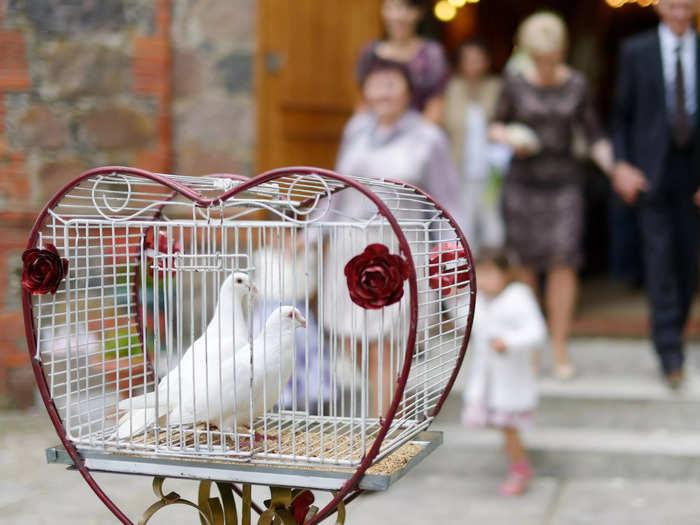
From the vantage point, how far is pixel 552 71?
5.10 m

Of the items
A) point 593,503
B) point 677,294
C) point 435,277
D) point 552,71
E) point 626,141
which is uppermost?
point 552,71

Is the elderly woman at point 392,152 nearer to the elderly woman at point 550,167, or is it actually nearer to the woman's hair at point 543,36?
the elderly woman at point 550,167

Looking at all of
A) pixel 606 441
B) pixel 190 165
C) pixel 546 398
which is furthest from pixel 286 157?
pixel 606 441

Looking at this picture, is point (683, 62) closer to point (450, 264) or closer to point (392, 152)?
point (392, 152)

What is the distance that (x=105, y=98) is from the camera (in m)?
5.36

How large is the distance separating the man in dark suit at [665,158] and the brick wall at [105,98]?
6.61 feet

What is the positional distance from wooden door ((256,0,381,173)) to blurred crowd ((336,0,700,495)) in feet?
1.59

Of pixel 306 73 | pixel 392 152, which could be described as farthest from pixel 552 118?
pixel 306 73

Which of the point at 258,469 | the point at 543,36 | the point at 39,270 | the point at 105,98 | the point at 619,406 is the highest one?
the point at 543,36

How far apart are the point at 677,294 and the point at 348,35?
7.70 feet

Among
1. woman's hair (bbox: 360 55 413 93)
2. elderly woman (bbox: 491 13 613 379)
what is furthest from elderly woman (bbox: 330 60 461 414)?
elderly woman (bbox: 491 13 613 379)

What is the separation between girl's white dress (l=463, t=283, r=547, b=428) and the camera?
418 cm

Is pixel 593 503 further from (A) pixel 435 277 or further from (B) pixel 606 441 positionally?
(A) pixel 435 277

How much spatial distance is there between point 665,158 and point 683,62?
17.6 inches
